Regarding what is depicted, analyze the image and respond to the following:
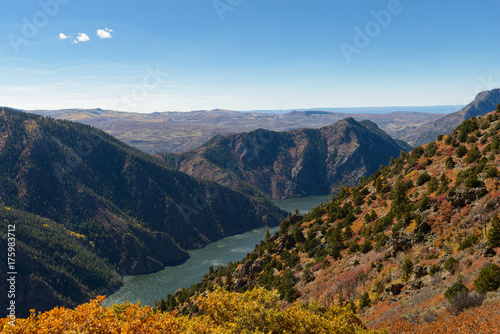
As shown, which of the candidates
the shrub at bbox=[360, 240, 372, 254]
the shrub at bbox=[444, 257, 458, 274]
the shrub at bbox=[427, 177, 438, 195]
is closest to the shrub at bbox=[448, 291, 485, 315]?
the shrub at bbox=[444, 257, 458, 274]

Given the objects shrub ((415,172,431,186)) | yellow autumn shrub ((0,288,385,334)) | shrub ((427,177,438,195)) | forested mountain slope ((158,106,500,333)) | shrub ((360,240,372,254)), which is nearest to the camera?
yellow autumn shrub ((0,288,385,334))

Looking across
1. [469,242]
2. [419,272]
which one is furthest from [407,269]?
[469,242]

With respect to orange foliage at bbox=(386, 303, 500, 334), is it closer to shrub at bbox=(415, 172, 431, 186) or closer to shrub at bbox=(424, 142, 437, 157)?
shrub at bbox=(415, 172, 431, 186)

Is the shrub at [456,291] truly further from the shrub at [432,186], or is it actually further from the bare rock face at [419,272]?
the shrub at [432,186]

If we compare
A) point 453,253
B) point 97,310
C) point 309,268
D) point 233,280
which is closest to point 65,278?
point 233,280

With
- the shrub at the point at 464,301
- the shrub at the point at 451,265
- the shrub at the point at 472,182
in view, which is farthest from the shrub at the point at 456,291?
the shrub at the point at 472,182

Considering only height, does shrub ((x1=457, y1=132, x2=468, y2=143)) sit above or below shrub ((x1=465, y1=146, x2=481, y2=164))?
above

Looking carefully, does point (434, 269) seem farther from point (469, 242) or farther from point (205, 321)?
point (205, 321)
